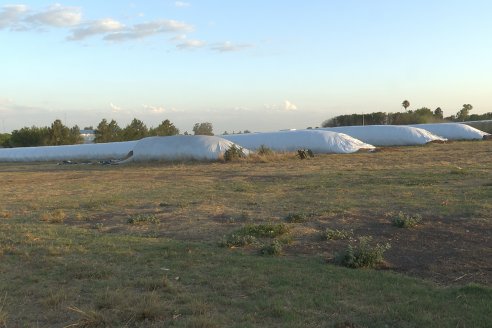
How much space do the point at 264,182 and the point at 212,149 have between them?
40.9ft

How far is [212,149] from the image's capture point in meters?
29.1

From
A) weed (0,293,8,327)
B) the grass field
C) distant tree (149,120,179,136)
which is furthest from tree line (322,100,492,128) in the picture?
weed (0,293,8,327)

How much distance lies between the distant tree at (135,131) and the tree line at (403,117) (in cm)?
3364

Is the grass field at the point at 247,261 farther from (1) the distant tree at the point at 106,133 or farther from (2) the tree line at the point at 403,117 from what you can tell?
(2) the tree line at the point at 403,117

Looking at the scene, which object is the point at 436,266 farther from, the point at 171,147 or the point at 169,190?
the point at 171,147

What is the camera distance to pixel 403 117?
7488 cm

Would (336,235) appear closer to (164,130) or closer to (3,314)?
(3,314)

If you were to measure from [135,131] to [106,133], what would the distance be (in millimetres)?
3395

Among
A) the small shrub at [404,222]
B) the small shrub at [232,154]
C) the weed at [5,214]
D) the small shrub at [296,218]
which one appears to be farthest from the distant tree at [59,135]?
the small shrub at [404,222]

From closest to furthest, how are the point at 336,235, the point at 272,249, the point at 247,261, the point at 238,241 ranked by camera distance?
1. the point at 247,261
2. the point at 272,249
3. the point at 238,241
4. the point at 336,235

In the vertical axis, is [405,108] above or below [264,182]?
above

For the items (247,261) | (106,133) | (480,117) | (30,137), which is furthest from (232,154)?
(480,117)

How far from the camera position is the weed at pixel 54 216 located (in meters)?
10.0

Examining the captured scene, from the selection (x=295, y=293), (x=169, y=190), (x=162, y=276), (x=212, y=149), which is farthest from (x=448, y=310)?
(x=212, y=149)
